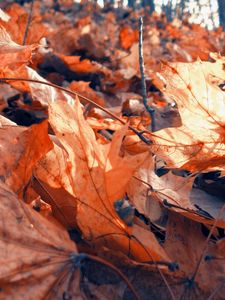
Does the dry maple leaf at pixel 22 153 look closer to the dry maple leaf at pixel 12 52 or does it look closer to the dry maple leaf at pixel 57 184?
the dry maple leaf at pixel 57 184

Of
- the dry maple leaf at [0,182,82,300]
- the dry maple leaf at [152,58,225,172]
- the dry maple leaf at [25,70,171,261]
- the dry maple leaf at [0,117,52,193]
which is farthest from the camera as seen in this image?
the dry maple leaf at [152,58,225,172]

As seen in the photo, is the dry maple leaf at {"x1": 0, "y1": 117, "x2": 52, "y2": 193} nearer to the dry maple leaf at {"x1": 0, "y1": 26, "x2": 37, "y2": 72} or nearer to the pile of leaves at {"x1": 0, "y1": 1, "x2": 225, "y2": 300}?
the pile of leaves at {"x1": 0, "y1": 1, "x2": 225, "y2": 300}

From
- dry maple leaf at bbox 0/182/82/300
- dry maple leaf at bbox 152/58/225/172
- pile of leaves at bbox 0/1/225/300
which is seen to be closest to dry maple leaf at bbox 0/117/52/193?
pile of leaves at bbox 0/1/225/300

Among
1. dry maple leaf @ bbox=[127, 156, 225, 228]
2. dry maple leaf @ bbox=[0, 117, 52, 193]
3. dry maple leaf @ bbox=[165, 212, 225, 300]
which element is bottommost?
dry maple leaf @ bbox=[165, 212, 225, 300]

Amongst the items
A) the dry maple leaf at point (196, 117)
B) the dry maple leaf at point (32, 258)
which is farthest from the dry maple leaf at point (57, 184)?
the dry maple leaf at point (196, 117)

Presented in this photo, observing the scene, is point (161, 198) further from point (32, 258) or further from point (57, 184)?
point (32, 258)

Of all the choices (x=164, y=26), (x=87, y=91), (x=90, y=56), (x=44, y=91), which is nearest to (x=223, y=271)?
(x=44, y=91)
